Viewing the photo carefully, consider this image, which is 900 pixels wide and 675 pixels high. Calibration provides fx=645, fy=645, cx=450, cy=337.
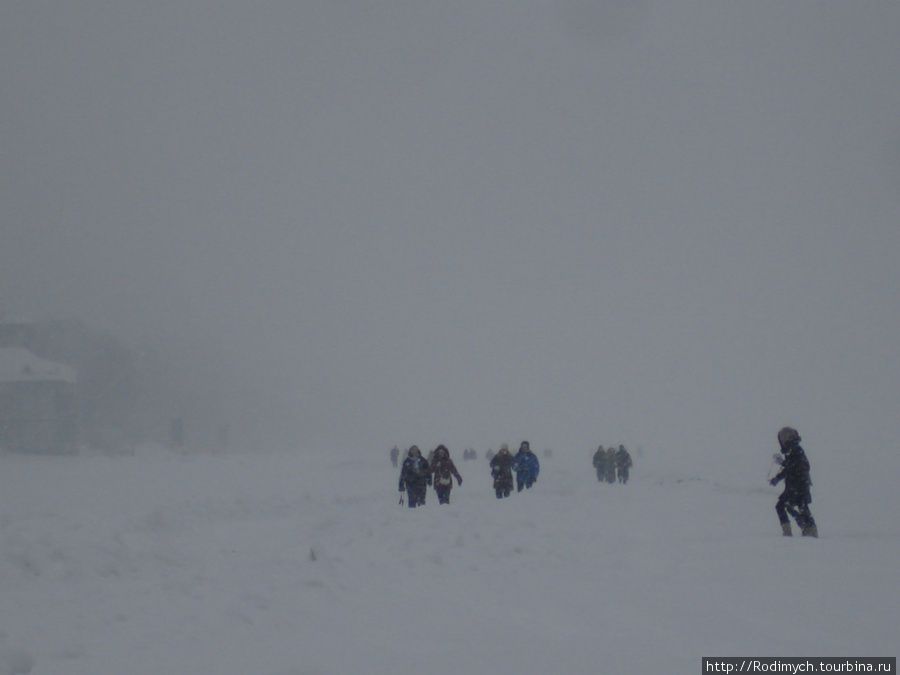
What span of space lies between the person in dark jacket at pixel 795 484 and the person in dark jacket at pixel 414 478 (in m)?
8.87

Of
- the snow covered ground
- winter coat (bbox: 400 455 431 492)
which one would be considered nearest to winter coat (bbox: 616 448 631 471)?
the snow covered ground

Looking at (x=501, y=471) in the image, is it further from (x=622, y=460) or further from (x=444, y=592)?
(x=444, y=592)

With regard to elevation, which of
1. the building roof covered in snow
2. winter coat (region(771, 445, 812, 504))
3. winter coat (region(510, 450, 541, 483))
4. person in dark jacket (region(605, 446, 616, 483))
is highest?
the building roof covered in snow

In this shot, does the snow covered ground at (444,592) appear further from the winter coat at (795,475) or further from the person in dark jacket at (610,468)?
the person in dark jacket at (610,468)

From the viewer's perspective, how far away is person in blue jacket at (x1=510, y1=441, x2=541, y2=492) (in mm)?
21578

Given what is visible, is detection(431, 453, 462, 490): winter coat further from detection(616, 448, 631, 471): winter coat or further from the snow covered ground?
detection(616, 448, 631, 471): winter coat

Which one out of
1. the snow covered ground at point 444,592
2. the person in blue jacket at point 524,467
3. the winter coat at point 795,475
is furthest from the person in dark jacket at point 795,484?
the person in blue jacket at point 524,467

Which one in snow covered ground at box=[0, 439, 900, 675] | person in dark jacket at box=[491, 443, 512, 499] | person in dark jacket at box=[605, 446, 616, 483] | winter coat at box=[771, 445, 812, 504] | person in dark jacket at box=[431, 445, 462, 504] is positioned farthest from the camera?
person in dark jacket at box=[605, 446, 616, 483]

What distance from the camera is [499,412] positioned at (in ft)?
584

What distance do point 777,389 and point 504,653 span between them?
19669 cm

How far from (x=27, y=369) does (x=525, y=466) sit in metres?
46.5

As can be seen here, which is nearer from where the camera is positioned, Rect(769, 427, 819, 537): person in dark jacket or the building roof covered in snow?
Rect(769, 427, 819, 537): person in dark jacket

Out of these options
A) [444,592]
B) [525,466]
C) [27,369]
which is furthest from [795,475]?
[27,369]

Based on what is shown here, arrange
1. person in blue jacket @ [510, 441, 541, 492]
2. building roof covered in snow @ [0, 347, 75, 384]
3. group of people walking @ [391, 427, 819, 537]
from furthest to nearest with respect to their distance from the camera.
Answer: building roof covered in snow @ [0, 347, 75, 384], person in blue jacket @ [510, 441, 541, 492], group of people walking @ [391, 427, 819, 537]
